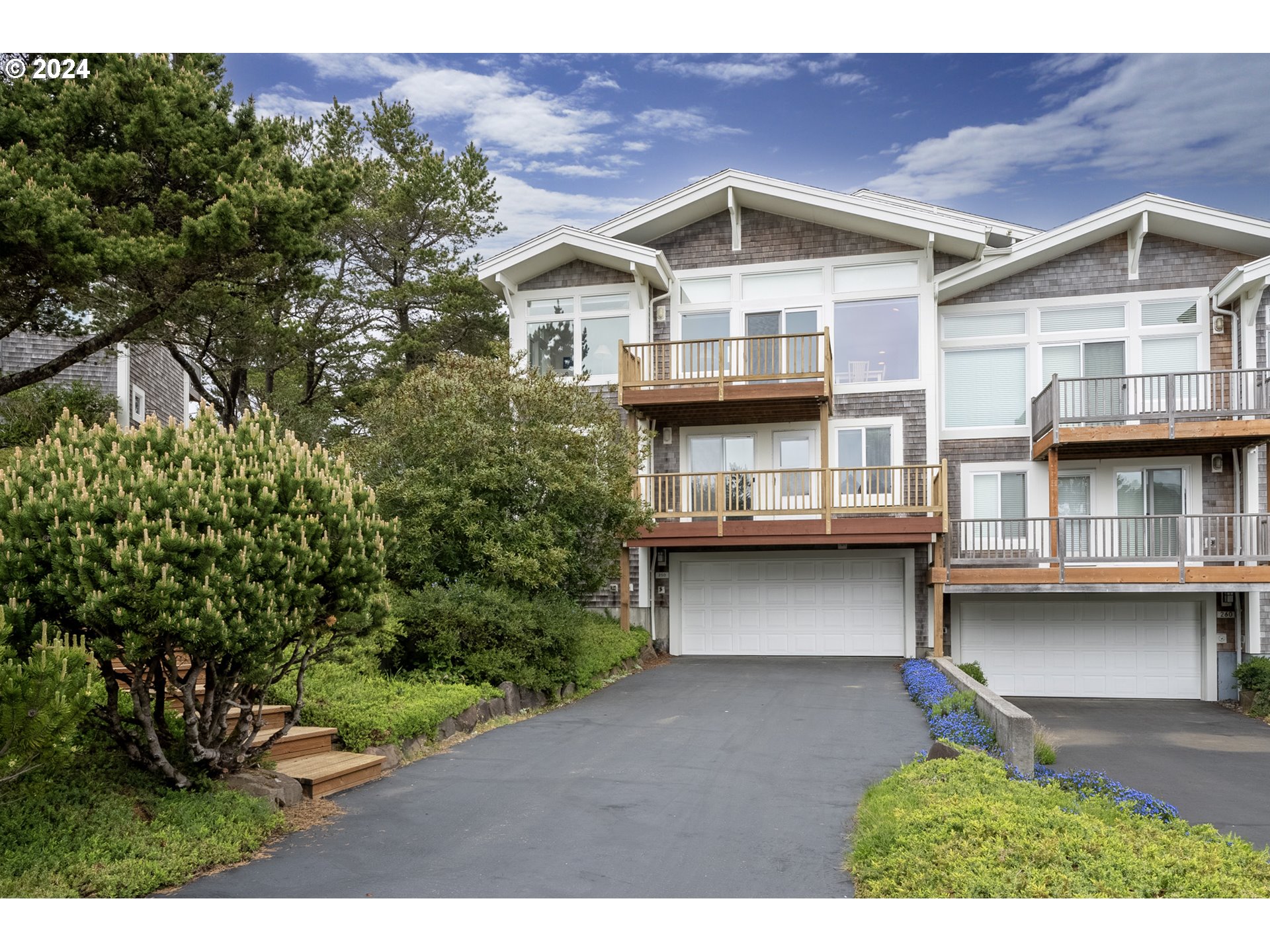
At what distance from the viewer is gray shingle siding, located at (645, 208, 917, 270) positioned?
1806 centimetres

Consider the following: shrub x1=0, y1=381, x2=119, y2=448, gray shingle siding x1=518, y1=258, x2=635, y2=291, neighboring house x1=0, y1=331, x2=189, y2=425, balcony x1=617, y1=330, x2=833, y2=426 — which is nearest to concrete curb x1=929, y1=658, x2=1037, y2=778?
balcony x1=617, y1=330, x2=833, y2=426

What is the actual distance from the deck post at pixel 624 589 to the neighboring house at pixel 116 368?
27.8ft

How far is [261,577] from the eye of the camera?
5777 millimetres

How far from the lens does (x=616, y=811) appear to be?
671 cm

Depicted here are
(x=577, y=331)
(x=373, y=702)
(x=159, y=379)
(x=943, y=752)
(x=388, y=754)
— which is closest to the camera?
(x=943, y=752)

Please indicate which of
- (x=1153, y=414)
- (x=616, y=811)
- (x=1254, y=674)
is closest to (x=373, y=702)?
(x=616, y=811)

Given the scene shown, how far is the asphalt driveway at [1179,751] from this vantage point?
891 centimetres

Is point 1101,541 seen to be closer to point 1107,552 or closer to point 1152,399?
point 1107,552

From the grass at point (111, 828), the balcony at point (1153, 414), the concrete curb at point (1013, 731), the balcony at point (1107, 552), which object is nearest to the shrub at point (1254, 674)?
the balcony at point (1107, 552)

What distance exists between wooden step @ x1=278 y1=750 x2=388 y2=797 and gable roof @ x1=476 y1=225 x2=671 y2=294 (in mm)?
12020

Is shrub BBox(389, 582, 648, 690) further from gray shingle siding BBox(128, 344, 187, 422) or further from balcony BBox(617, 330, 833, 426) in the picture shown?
gray shingle siding BBox(128, 344, 187, 422)

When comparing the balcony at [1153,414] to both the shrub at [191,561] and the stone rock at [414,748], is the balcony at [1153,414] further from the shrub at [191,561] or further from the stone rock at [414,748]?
the shrub at [191,561]

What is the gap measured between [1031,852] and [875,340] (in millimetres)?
14021

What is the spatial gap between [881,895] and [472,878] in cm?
226
